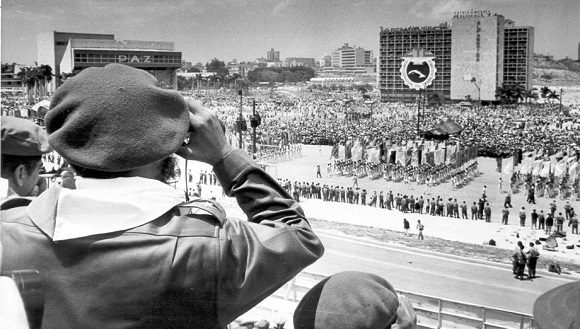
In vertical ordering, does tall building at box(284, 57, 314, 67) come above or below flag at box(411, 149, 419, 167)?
above

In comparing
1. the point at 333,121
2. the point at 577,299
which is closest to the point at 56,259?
the point at 577,299

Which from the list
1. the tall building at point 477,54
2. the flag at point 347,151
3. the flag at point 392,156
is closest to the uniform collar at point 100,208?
the flag at point 392,156

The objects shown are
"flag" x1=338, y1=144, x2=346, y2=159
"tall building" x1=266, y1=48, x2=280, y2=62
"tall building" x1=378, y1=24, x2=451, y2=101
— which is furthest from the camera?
"tall building" x1=378, y1=24, x2=451, y2=101

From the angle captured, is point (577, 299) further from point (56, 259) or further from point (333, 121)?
point (333, 121)

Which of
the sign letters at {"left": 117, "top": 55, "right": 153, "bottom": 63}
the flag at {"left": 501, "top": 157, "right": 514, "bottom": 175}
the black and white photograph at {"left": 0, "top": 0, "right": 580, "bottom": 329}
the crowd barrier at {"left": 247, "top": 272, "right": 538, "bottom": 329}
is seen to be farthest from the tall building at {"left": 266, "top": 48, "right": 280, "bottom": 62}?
the flag at {"left": 501, "top": 157, "right": 514, "bottom": 175}

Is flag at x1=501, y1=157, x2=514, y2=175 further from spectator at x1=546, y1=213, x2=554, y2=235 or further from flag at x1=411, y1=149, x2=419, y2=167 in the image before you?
spectator at x1=546, y1=213, x2=554, y2=235

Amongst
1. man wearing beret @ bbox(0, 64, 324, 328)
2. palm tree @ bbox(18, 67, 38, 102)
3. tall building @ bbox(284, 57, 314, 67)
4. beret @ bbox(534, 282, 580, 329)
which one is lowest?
beret @ bbox(534, 282, 580, 329)
